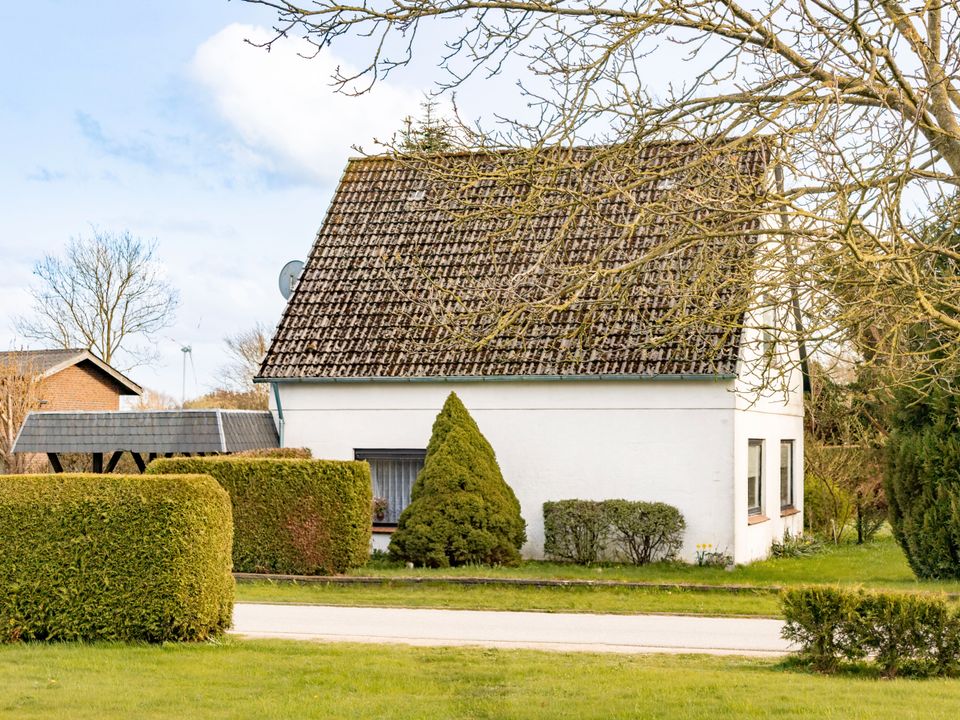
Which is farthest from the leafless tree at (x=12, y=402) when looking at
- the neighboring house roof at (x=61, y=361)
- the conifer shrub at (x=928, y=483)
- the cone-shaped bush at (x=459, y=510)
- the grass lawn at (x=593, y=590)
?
the conifer shrub at (x=928, y=483)

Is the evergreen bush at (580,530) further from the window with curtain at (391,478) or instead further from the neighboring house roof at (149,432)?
the neighboring house roof at (149,432)

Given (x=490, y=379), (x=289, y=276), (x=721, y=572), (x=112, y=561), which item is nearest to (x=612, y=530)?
(x=721, y=572)

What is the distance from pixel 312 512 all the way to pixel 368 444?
3836 millimetres

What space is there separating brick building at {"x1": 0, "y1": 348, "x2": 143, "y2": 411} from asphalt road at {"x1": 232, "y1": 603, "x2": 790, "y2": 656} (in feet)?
91.1

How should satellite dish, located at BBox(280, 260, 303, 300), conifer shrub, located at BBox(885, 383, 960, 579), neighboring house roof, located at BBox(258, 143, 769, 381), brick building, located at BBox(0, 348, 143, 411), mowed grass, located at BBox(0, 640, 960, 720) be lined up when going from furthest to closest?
brick building, located at BBox(0, 348, 143, 411) < satellite dish, located at BBox(280, 260, 303, 300) < neighboring house roof, located at BBox(258, 143, 769, 381) < conifer shrub, located at BBox(885, 383, 960, 579) < mowed grass, located at BBox(0, 640, 960, 720)

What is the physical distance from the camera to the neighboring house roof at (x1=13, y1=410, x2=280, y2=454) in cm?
2109

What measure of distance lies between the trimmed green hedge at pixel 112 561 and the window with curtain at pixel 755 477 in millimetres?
12211

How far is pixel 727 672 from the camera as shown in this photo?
1025 cm

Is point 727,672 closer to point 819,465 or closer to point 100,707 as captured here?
point 100,707

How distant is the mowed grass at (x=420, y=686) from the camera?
8719 mm

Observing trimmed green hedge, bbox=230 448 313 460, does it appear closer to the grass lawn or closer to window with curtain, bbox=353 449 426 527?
window with curtain, bbox=353 449 426 527

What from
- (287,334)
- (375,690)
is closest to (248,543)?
(287,334)

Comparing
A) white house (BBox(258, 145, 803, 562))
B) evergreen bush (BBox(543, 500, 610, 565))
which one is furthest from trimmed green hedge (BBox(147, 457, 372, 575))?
evergreen bush (BBox(543, 500, 610, 565))

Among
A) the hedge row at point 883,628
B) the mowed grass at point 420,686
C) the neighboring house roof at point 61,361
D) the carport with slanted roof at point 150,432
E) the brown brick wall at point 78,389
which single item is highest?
the neighboring house roof at point 61,361
